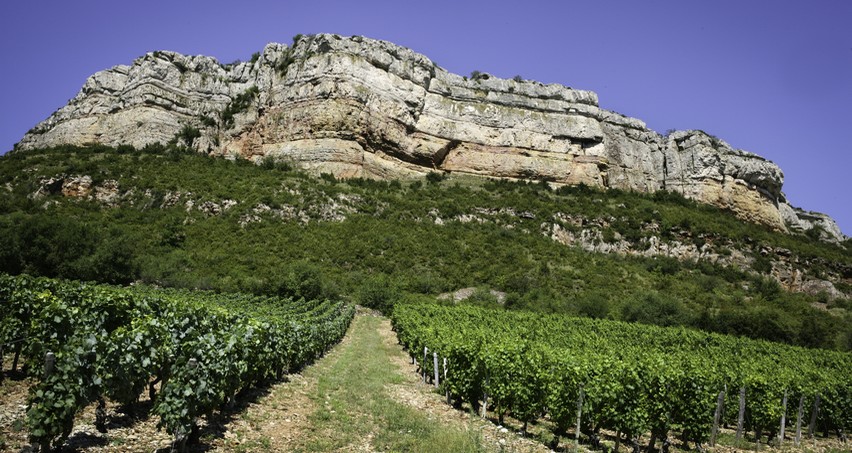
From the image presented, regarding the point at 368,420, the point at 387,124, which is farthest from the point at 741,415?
the point at 387,124

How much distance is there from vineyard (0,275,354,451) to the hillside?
86.0 feet

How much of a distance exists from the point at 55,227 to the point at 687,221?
68292mm

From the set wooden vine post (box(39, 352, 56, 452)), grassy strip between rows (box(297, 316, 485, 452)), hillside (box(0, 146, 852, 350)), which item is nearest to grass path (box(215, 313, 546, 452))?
grassy strip between rows (box(297, 316, 485, 452))

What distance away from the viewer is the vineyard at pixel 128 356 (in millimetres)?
6668

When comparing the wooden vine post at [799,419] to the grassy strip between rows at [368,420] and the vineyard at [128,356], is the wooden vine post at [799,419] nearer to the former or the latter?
the grassy strip between rows at [368,420]

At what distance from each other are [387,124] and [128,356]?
64825mm

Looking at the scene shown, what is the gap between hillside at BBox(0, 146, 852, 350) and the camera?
39.3 metres

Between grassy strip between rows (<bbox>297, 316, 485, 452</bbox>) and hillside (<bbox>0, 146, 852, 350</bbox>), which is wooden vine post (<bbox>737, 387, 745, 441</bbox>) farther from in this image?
hillside (<bbox>0, 146, 852, 350</bbox>)

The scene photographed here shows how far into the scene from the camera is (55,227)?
34.7 m

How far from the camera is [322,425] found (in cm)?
1019

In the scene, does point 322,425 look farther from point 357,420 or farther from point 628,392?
point 628,392

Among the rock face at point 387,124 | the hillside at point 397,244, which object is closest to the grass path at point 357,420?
the hillside at point 397,244

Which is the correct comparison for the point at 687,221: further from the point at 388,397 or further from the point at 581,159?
the point at 388,397

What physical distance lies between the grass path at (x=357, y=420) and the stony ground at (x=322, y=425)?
0.02 metres
